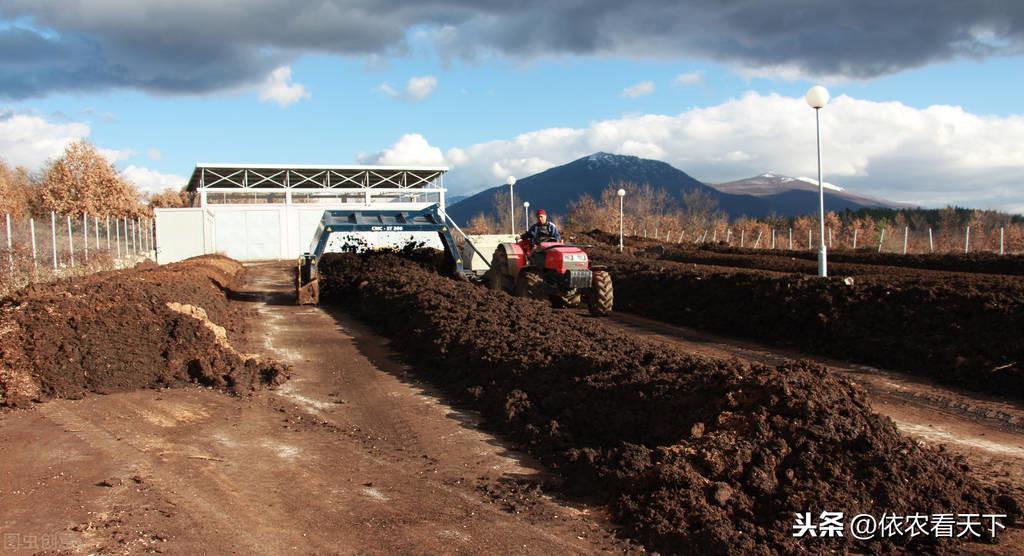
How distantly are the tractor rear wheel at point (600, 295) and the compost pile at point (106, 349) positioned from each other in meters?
6.81

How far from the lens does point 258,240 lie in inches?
1775

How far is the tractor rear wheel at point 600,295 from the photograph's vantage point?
14961 millimetres

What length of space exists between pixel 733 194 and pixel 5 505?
12001 cm

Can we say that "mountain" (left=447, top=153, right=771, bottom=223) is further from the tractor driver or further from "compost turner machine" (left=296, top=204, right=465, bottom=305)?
the tractor driver

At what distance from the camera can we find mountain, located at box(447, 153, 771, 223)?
380 ft

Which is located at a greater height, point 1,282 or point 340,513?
point 1,282

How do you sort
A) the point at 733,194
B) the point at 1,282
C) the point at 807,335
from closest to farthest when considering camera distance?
the point at 807,335 < the point at 1,282 < the point at 733,194

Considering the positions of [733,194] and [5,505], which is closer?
[5,505]

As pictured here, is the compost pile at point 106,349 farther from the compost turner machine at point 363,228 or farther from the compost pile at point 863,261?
the compost pile at point 863,261

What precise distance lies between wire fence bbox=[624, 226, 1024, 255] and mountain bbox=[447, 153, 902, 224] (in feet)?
180

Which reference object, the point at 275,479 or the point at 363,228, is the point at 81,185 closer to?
the point at 363,228

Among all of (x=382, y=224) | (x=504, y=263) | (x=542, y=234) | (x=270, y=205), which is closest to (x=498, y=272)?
(x=504, y=263)

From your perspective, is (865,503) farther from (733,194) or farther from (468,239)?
(733,194)

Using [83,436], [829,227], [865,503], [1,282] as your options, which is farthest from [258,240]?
[865,503]
